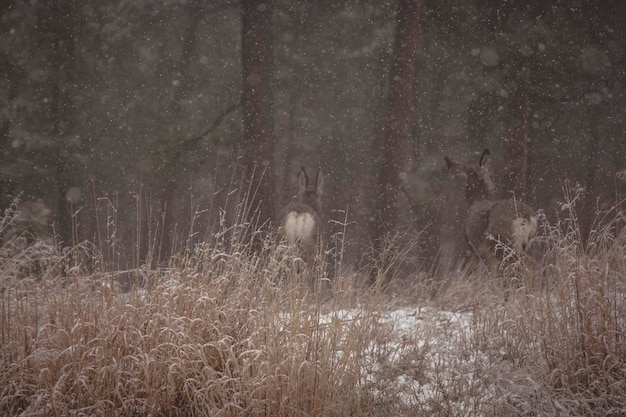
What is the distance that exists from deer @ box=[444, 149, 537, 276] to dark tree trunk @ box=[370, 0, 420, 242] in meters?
2.39

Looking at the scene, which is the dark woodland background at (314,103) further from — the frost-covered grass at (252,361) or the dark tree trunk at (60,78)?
the frost-covered grass at (252,361)

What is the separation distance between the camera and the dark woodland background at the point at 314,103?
470 inches

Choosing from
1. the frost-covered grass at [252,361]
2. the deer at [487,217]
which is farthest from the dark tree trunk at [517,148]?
the frost-covered grass at [252,361]

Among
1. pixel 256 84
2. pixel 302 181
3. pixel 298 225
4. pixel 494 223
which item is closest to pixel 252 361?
pixel 298 225

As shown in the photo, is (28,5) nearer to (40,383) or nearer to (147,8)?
(147,8)

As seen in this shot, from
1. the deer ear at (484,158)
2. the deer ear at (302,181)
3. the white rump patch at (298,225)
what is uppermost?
the deer ear at (484,158)

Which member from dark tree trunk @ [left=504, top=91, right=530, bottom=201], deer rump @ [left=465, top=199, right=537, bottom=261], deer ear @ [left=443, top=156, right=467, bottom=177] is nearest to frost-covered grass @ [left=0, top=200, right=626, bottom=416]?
deer rump @ [left=465, top=199, right=537, bottom=261]

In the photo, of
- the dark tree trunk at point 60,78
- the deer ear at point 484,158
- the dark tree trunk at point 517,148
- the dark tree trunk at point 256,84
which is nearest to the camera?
the deer ear at point 484,158

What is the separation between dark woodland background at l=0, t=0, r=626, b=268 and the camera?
11.9 m

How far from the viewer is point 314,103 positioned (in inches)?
736

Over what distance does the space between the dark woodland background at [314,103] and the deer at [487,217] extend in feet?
7.06

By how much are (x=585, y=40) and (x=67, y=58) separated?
12.8 m

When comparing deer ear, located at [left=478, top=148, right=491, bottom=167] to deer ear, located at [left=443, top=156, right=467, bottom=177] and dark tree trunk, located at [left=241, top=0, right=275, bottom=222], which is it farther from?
dark tree trunk, located at [left=241, top=0, right=275, bottom=222]

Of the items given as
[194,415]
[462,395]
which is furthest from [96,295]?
[462,395]
